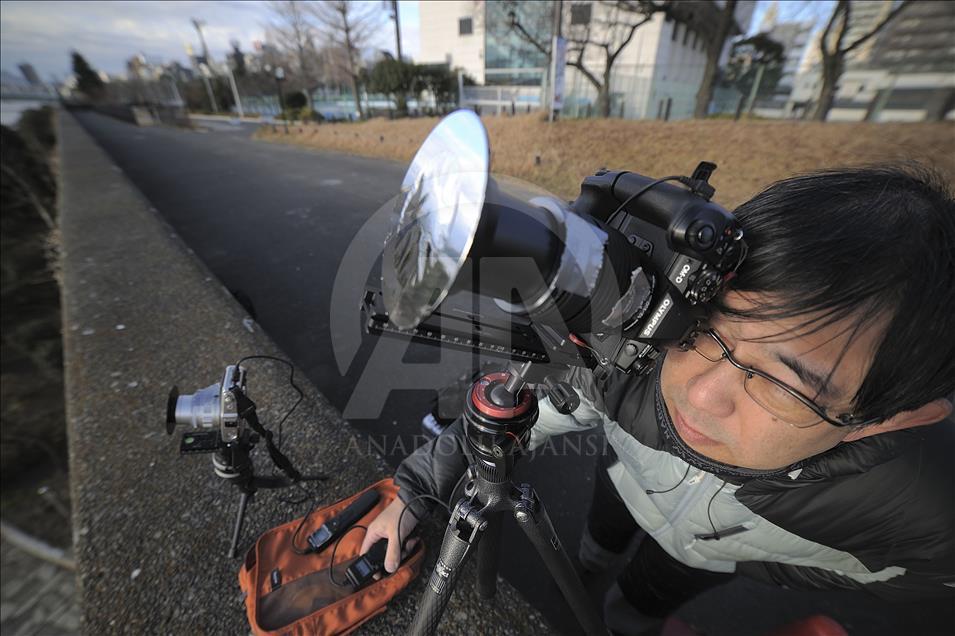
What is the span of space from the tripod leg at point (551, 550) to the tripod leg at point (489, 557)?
9 cm

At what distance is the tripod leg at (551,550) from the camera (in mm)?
977

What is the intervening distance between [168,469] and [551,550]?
200 centimetres

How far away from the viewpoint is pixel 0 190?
1028cm

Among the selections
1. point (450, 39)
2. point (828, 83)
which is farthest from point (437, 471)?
point (450, 39)

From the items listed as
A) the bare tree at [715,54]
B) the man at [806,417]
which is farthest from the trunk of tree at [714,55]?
the man at [806,417]

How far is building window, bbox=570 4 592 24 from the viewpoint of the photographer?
58.4 ft

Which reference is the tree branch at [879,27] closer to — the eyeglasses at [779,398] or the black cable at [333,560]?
the eyeglasses at [779,398]

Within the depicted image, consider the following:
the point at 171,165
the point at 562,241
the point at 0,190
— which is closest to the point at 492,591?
the point at 562,241

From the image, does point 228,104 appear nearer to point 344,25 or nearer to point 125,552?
point 344,25

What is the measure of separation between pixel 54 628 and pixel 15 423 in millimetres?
3114

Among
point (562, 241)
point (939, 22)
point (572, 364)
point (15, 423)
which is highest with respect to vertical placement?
point (939, 22)

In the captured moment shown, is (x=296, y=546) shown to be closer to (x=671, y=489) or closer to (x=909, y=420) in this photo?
(x=671, y=489)

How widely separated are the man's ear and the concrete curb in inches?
47.6

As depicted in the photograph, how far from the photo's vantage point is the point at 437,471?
4.64 feet
